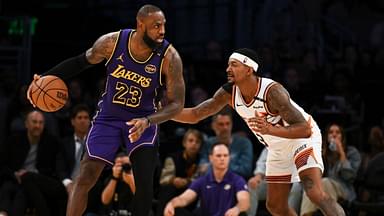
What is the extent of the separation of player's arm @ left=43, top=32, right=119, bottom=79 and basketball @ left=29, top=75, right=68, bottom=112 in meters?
0.07

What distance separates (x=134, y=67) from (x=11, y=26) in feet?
19.2

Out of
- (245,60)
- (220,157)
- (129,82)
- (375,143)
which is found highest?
(245,60)

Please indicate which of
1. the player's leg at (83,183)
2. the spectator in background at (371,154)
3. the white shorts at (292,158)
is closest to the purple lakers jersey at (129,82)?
the player's leg at (83,183)

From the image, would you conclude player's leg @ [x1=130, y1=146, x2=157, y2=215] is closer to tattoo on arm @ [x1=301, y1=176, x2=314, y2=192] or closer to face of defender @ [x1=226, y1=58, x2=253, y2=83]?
face of defender @ [x1=226, y1=58, x2=253, y2=83]

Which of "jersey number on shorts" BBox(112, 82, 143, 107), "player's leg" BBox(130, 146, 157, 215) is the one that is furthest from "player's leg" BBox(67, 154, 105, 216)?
"jersey number on shorts" BBox(112, 82, 143, 107)

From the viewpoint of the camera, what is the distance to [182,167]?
403 inches

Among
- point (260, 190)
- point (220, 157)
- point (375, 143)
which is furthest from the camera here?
point (375, 143)

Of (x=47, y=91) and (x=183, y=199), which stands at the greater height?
(x=47, y=91)

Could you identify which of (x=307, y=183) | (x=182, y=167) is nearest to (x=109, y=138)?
(x=307, y=183)

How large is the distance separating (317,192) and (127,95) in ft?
5.76

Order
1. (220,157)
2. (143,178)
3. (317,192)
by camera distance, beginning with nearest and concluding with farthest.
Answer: (143,178)
(317,192)
(220,157)

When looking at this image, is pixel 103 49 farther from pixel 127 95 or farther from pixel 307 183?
pixel 307 183

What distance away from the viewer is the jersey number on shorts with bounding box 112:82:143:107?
22.8 ft

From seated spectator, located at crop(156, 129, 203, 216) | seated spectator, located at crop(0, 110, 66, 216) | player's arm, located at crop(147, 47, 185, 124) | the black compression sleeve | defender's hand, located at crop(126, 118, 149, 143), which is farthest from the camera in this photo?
seated spectator, located at crop(156, 129, 203, 216)
